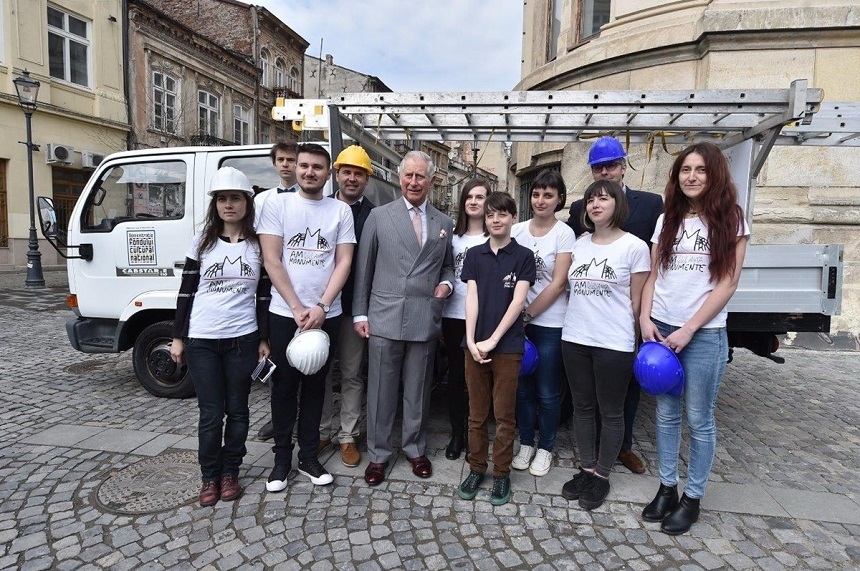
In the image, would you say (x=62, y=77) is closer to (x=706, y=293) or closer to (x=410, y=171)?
(x=410, y=171)

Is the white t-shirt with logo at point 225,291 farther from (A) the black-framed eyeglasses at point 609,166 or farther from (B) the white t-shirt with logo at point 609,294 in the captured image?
(A) the black-framed eyeglasses at point 609,166

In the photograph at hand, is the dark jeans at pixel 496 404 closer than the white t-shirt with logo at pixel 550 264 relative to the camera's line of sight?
Yes

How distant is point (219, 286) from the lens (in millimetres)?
2900

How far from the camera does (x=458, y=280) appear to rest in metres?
3.37

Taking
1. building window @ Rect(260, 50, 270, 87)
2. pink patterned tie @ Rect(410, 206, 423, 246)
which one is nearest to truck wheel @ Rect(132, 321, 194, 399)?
pink patterned tie @ Rect(410, 206, 423, 246)

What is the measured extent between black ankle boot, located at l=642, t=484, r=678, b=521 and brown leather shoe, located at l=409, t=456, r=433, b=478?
129 centimetres

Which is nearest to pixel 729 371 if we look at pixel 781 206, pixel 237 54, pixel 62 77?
pixel 781 206

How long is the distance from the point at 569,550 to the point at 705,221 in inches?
71.4

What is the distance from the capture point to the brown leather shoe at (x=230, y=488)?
2961 millimetres

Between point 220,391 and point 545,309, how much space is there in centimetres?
202

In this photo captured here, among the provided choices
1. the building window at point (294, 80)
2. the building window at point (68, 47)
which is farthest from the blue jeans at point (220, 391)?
the building window at point (294, 80)

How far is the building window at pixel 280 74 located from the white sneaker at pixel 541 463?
28.9m

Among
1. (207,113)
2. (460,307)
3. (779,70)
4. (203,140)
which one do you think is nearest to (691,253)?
(460,307)

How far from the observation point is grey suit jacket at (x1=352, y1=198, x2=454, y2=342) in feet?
Result: 10.3
